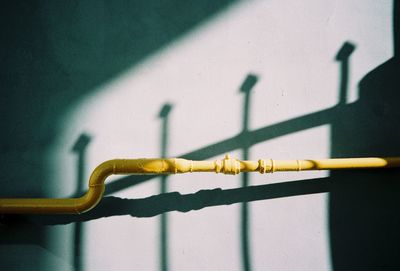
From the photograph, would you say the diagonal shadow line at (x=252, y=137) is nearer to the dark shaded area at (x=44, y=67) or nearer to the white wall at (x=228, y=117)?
the white wall at (x=228, y=117)

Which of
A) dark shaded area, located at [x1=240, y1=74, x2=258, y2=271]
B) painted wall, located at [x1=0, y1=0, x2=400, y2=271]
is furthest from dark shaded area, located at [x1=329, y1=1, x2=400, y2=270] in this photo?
dark shaded area, located at [x1=240, y1=74, x2=258, y2=271]

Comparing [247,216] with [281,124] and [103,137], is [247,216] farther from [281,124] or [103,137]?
[103,137]

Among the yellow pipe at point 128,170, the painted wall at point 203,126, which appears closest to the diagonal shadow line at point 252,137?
the painted wall at point 203,126

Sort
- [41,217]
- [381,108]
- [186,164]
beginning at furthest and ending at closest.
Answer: [381,108]
[41,217]
[186,164]

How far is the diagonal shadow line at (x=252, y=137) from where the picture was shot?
4.51ft

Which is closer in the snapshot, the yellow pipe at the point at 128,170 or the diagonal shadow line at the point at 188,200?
the yellow pipe at the point at 128,170

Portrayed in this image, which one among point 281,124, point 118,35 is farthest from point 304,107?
point 118,35

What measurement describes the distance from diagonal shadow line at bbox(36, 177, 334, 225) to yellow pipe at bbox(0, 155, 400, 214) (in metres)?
0.14

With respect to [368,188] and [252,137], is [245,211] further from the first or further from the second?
[368,188]

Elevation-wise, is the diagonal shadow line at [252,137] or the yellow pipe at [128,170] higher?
the diagonal shadow line at [252,137]

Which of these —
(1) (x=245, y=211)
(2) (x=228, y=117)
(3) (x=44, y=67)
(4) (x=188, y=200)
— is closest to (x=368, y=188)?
(1) (x=245, y=211)

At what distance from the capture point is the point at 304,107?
4.70 feet

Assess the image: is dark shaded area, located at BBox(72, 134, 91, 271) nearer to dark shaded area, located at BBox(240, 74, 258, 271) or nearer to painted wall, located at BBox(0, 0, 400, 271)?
painted wall, located at BBox(0, 0, 400, 271)

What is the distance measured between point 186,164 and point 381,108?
1.05 m
